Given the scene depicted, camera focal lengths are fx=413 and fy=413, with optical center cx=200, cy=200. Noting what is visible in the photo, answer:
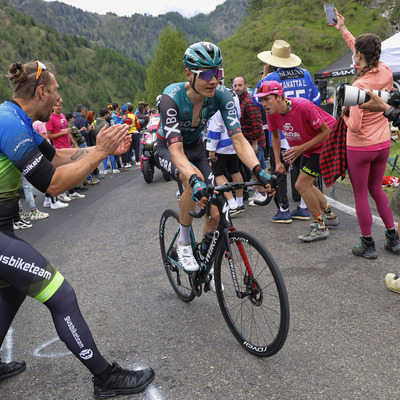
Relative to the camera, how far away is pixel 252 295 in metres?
2.98

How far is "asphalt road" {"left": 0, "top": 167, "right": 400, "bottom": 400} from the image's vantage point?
2639 mm

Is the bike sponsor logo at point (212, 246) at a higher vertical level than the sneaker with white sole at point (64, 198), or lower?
higher

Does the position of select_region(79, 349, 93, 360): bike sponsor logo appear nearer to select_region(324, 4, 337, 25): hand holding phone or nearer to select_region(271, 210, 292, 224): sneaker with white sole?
select_region(271, 210, 292, 224): sneaker with white sole

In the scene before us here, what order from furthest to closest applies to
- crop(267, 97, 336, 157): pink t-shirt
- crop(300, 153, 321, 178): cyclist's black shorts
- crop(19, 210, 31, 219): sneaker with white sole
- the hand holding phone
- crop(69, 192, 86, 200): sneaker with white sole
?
crop(69, 192, 86, 200): sneaker with white sole, crop(19, 210, 31, 219): sneaker with white sole, the hand holding phone, crop(300, 153, 321, 178): cyclist's black shorts, crop(267, 97, 336, 157): pink t-shirt

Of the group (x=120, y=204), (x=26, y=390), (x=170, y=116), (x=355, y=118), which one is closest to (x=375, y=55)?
(x=355, y=118)

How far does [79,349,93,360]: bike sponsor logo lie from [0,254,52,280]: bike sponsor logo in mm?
516

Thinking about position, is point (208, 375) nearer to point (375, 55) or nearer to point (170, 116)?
point (170, 116)

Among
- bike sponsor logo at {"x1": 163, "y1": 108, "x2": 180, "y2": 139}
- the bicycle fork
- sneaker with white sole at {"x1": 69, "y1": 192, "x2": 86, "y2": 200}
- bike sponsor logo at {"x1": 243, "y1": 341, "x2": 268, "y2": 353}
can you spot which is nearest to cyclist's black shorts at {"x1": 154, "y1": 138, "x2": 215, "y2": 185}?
bike sponsor logo at {"x1": 163, "y1": 108, "x2": 180, "y2": 139}

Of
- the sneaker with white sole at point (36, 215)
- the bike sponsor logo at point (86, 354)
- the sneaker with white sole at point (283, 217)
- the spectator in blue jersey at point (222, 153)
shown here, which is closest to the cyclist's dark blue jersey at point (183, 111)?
the bike sponsor logo at point (86, 354)

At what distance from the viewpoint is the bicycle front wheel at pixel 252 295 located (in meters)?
2.70

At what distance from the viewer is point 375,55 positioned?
13.2 feet

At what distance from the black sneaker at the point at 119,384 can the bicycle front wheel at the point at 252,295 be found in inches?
31.6

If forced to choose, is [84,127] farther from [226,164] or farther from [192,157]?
[192,157]

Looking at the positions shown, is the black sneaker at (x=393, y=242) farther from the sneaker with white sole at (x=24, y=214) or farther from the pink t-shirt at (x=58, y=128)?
the pink t-shirt at (x=58, y=128)
